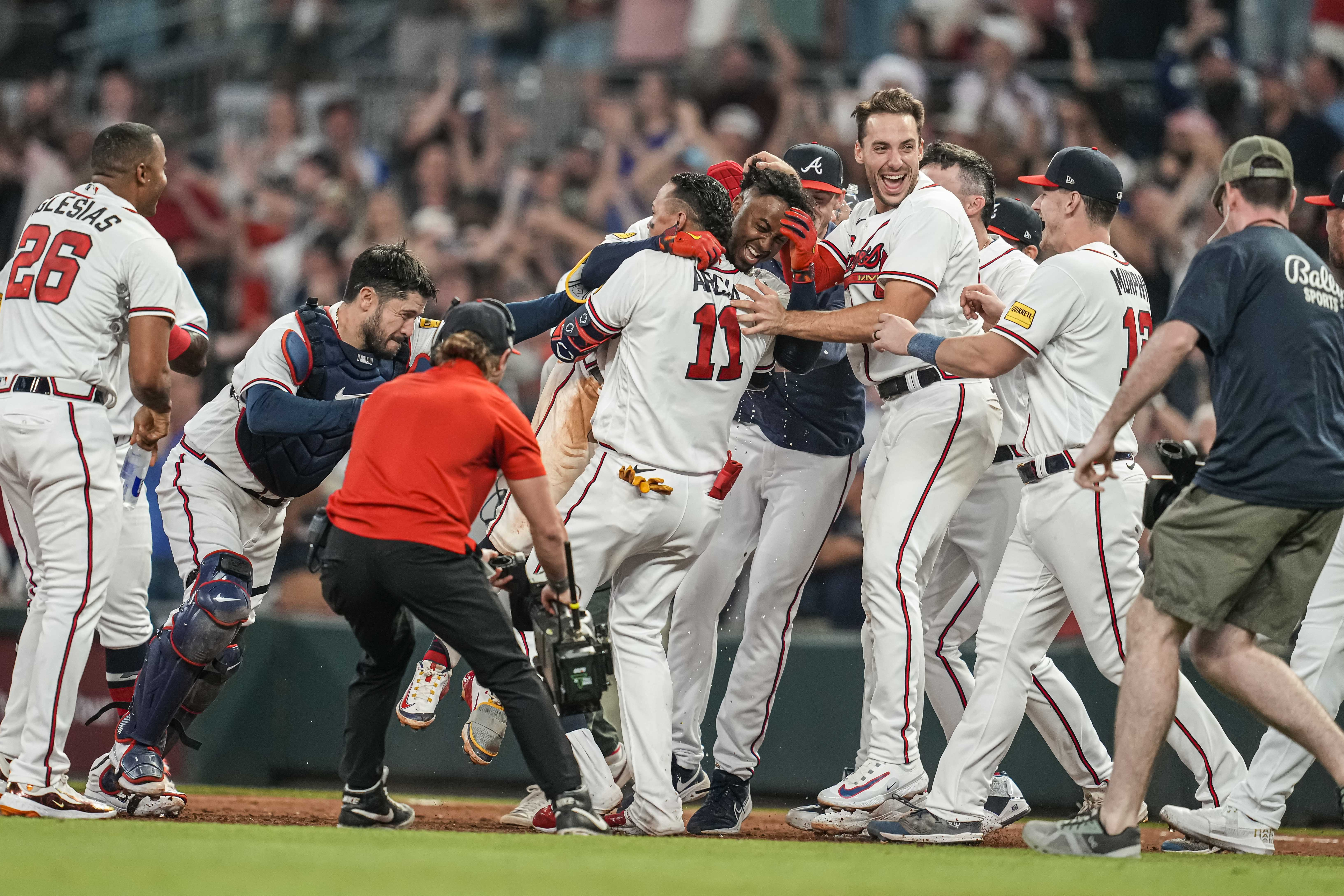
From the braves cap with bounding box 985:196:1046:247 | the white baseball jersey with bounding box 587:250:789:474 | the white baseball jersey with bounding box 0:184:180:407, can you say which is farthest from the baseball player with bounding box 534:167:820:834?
Result: the white baseball jersey with bounding box 0:184:180:407

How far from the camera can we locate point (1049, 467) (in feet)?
18.7

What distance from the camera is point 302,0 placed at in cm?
1473

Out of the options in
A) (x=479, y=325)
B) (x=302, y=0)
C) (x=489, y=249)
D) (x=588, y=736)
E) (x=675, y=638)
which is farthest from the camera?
(x=302, y=0)

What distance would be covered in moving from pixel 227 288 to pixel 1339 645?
9.52m

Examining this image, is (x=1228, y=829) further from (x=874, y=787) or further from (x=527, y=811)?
(x=527, y=811)

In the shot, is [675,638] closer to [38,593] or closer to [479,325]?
[479,325]

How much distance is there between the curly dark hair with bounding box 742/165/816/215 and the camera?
5973mm

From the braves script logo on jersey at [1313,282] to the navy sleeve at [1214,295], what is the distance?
16 centimetres

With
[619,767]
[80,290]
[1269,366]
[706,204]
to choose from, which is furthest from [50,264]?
[1269,366]

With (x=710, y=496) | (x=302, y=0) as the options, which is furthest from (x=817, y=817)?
(x=302, y=0)

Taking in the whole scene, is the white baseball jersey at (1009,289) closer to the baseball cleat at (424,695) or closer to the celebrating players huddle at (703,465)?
the celebrating players huddle at (703,465)

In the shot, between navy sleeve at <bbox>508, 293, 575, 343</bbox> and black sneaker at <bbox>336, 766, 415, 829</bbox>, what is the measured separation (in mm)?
1818

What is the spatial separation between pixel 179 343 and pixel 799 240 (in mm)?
2558

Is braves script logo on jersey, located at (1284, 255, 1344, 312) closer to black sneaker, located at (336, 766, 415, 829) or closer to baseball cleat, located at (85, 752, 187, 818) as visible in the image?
black sneaker, located at (336, 766, 415, 829)
